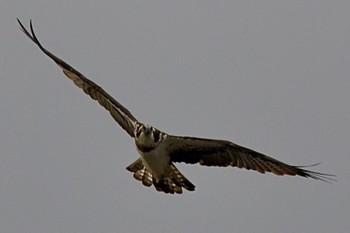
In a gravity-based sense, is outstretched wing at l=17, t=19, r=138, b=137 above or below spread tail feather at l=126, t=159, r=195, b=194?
above

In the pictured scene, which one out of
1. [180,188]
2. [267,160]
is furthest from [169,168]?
[267,160]

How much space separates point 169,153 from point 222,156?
99 cm

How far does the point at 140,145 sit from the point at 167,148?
22.3 inches

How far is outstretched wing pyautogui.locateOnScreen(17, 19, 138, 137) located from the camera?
2352cm

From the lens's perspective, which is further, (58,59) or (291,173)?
(58,59)

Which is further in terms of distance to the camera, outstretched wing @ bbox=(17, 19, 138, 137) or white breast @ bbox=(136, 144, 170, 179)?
outstretched wing @ bbox=(17, 19, 138, 137)

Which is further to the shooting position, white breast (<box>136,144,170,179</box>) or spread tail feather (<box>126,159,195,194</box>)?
spread tail feather (<box>126,159,195,194</box>)

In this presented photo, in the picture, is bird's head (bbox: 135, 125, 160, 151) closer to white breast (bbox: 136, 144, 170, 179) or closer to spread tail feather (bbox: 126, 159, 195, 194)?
white breast (bbox: 136, 144, 170, 179)

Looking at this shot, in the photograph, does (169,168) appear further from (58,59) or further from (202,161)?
(58,59)

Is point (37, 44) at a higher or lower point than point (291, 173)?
higher

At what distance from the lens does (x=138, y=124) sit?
75.3 feet

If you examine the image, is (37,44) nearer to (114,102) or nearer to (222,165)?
(114,102)

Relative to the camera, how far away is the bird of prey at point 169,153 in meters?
22.4

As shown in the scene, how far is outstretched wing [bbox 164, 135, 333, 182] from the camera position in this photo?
22.3 meters
